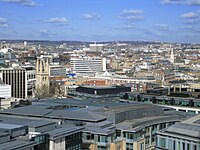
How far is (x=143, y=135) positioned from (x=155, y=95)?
2606 centimetres

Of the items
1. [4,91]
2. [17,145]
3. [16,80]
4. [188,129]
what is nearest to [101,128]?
[188,129]

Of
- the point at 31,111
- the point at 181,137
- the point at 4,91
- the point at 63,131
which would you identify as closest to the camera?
the point at 181,137

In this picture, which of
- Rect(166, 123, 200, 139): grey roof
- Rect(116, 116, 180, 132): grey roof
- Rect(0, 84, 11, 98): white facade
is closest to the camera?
Rect(166, 123, 200, 139): grey roof

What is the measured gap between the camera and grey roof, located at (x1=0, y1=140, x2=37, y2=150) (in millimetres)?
30986

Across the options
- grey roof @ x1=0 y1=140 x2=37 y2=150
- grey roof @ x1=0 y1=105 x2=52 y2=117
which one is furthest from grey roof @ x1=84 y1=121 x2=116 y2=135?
grey roof @ x1=0 y1=140 x2=37 y2=150

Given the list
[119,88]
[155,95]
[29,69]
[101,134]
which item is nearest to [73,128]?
[101,134]

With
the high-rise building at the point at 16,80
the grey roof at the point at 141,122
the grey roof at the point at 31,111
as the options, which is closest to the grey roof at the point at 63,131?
the grey roof at the point at 141,122

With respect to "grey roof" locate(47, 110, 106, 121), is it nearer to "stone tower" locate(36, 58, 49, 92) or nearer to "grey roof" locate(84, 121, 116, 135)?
"grey roof" locate(84, 121, 116, 135)

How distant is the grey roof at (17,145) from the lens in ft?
102

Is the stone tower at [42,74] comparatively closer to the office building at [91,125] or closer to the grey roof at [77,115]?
the office building at [91,125]

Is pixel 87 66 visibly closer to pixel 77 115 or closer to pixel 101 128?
pixel 77 115

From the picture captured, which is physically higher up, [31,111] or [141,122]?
[31,111]

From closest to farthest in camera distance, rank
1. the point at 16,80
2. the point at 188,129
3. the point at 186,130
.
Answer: the point at 186,130 → the point at 188,129 → the point at 16,80

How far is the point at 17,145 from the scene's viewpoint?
31.8 metres
